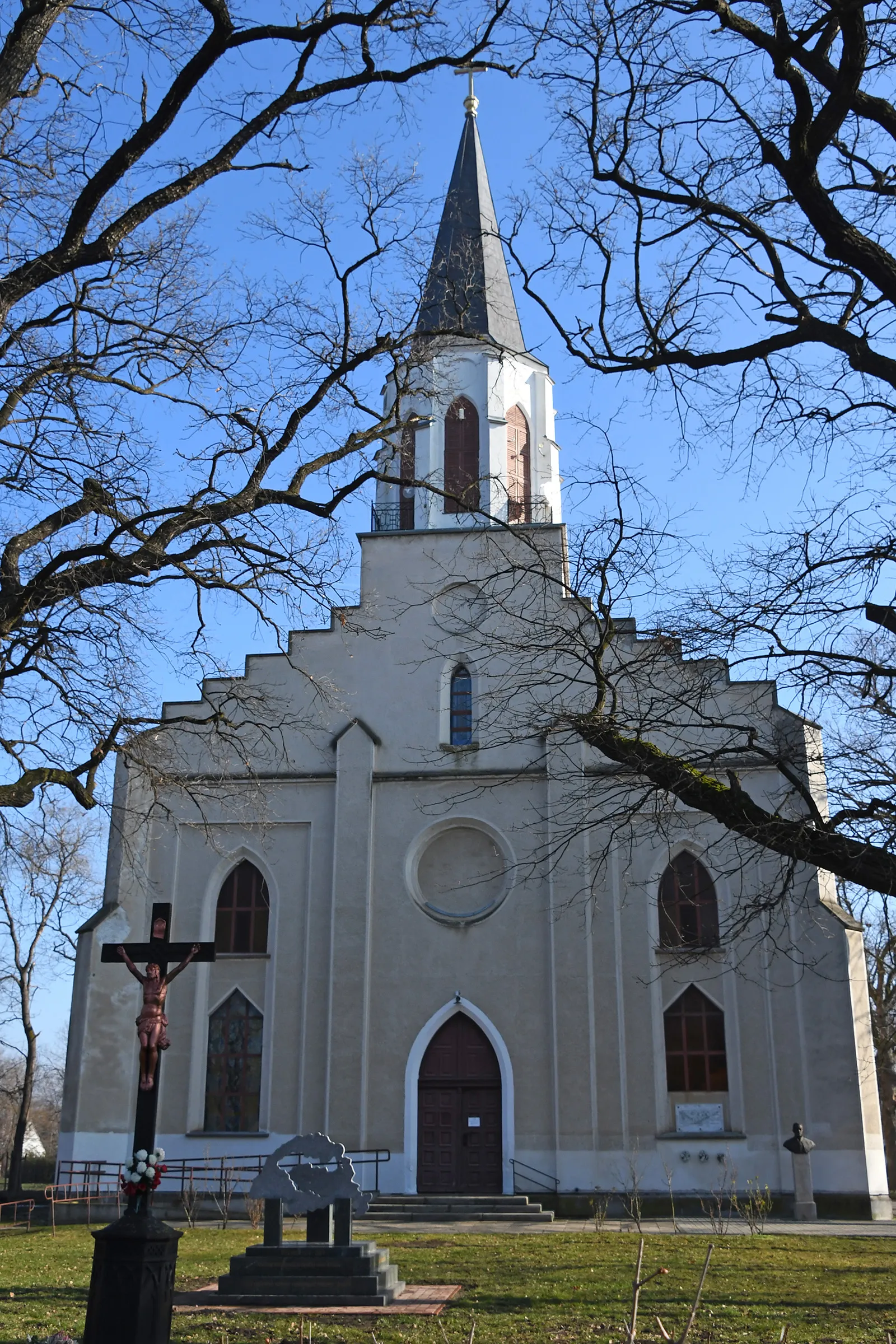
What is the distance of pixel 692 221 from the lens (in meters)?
9.83

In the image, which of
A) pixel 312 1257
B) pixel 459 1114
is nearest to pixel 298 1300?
pixel 312 1257

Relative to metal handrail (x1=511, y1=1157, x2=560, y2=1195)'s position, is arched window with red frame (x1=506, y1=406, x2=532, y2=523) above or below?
above

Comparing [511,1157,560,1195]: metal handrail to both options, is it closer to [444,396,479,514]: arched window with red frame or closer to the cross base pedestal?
[444,396,479,514]: arched window with red frame

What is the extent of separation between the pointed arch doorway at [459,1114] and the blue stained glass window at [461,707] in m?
5.20

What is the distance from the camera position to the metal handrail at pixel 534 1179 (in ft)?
69.1

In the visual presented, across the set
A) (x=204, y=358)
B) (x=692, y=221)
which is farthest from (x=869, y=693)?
(x=204, y=358)

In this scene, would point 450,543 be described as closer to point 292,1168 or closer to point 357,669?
point 357,669

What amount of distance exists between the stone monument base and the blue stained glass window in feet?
43.3

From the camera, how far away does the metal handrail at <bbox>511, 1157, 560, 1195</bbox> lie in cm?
2105

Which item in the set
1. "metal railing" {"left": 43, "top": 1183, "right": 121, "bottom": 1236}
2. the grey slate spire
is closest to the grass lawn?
"metal railing" {"left": 43, "top": 1183, "right": 121, "bottom": 1236}

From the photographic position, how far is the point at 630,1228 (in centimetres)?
1770

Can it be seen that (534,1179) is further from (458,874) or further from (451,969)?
(458,874)

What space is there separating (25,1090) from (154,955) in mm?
26567

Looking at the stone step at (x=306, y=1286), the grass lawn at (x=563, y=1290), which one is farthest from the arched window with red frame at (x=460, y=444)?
the stone step at (x=306, y=1286)
